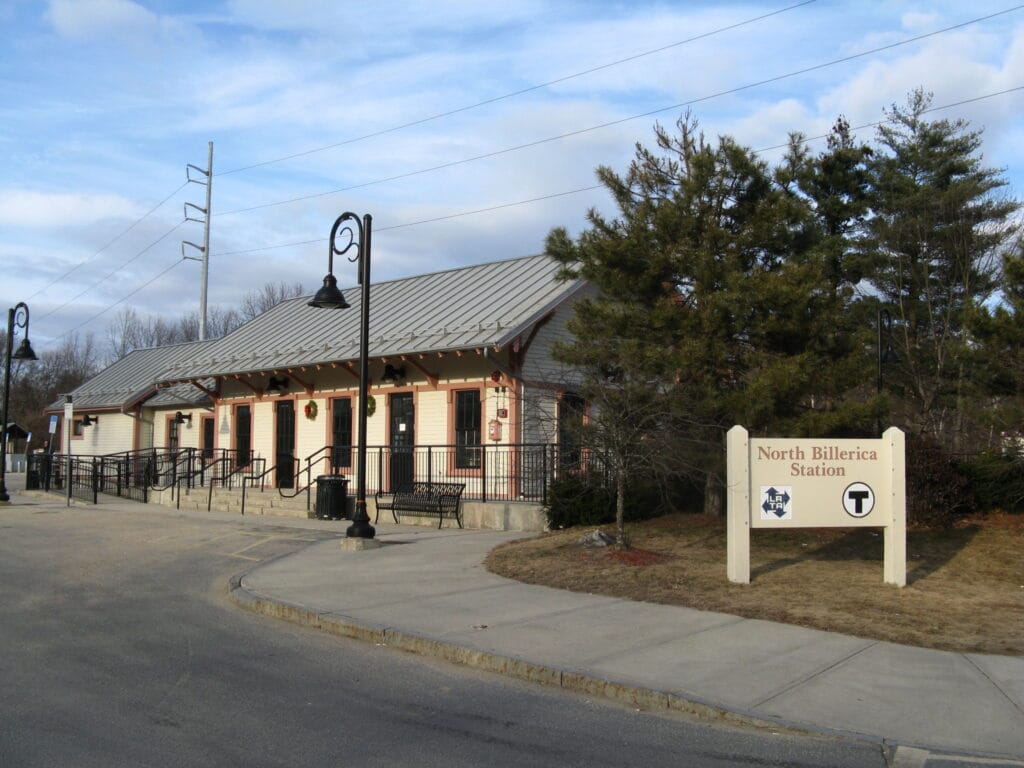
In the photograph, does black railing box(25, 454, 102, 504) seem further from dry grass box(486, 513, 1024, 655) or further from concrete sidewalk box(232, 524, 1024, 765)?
concrete sidewalk box(232, 524, 1024, 765)

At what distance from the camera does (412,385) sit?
21719 millimetres

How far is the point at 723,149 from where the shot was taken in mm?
14508

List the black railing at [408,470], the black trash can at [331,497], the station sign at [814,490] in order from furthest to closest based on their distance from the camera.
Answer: the black trash can at [331,497], the black railing at [408,470], the station sign at [814,490]

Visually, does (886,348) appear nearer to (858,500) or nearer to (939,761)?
(858,500)

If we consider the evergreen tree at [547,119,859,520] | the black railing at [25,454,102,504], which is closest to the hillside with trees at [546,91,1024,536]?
the evergreen tree at [547,119,859,520]

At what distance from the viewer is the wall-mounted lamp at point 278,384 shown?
994 inches

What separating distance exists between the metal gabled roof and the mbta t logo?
8837 mm

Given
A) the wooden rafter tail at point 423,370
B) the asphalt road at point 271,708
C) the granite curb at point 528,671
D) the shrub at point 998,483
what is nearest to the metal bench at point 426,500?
the wooden rafter tail at point 423,370

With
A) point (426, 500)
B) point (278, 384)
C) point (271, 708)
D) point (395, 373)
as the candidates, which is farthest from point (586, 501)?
point (278, 384)

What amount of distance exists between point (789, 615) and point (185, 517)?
14.7 meters

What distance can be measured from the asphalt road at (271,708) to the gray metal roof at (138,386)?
22.8 meters

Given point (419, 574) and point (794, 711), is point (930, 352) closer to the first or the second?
point (419, 574)

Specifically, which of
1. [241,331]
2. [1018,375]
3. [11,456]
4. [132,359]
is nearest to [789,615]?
[1018,375]

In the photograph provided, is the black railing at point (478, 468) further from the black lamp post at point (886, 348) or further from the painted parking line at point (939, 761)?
the painted parking line at point (939, 761)
